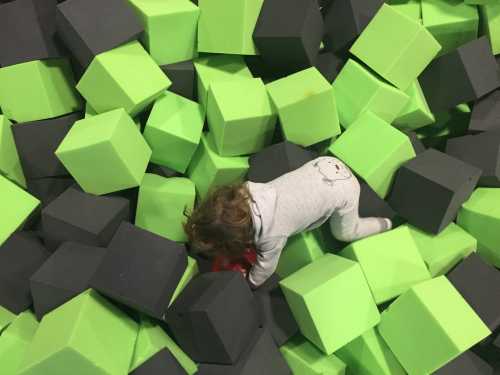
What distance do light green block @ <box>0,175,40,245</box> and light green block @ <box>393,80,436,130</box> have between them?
4.28ft

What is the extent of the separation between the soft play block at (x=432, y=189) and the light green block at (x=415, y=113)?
0.21 m

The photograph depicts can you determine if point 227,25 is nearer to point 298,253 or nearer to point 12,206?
point 298,253

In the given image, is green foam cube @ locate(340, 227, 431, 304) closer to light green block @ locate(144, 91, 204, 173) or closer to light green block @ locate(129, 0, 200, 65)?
light green block @ locate(144, 91, 204, 173)

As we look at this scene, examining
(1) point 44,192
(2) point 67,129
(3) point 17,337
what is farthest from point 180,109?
(3) point 17,337

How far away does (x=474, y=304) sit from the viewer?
4.75ft

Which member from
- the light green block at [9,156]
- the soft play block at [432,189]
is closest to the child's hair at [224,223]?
the soft play block at [432,189]

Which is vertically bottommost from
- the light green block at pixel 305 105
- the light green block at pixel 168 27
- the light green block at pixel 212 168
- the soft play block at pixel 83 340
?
the soft play block at pixel 83 340

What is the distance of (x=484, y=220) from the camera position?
159 centimetres

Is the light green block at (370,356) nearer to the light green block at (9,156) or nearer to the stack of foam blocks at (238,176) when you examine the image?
the stack of foam blocks at (238,176)

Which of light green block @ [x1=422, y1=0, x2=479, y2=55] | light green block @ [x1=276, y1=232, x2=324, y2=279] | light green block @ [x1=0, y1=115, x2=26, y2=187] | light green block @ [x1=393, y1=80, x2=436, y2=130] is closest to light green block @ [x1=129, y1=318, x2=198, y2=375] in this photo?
light green block @ [x1=276, y1=232, x2=324, y2=279]

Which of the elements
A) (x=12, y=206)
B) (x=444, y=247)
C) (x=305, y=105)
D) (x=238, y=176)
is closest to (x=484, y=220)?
(x=444, y=247)

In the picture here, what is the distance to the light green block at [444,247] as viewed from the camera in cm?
154

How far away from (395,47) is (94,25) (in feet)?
3.31

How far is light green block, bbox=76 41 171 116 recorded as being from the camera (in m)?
1.54
